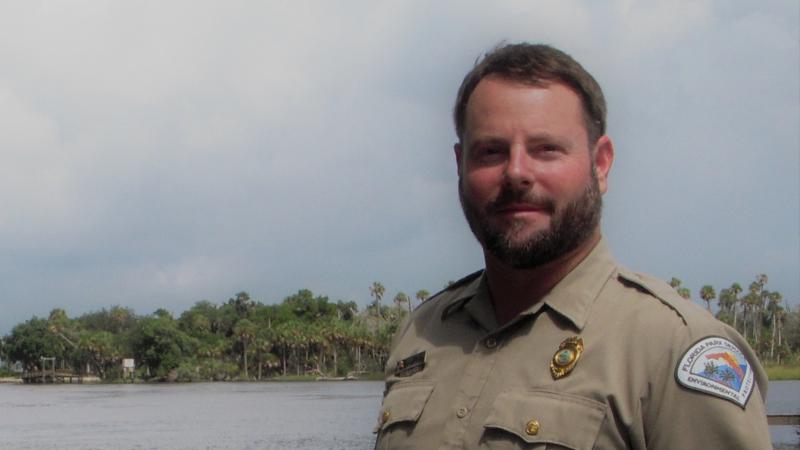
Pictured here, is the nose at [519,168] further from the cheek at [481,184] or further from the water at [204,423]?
the water at [204,423]

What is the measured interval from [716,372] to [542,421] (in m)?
0.38

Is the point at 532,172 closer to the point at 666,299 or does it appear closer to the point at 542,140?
the point at 542,140

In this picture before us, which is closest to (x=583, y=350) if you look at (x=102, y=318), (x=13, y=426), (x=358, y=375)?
(x=13, y=426)

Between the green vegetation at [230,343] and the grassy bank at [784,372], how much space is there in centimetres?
3657

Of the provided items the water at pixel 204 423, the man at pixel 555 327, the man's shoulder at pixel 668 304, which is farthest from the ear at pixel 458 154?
the water at pixel 204 423

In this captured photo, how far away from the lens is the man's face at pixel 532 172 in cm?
237

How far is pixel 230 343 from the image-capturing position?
119500mm

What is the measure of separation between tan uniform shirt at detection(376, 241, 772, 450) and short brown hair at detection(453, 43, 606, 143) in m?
0.28

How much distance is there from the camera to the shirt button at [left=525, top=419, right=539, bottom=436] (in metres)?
2.28

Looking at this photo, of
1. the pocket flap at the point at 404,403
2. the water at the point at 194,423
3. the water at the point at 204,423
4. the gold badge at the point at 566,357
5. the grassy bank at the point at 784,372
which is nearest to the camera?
the gold badge at the point at 566,357

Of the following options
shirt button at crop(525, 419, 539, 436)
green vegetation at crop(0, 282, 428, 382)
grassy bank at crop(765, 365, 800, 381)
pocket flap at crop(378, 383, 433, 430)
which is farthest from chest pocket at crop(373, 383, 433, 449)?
green vegetation at crop(0, 282, 428, 382)

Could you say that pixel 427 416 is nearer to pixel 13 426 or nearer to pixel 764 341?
pixel 13 426

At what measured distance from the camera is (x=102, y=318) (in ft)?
495

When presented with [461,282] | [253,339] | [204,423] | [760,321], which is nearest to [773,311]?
[760,321]
